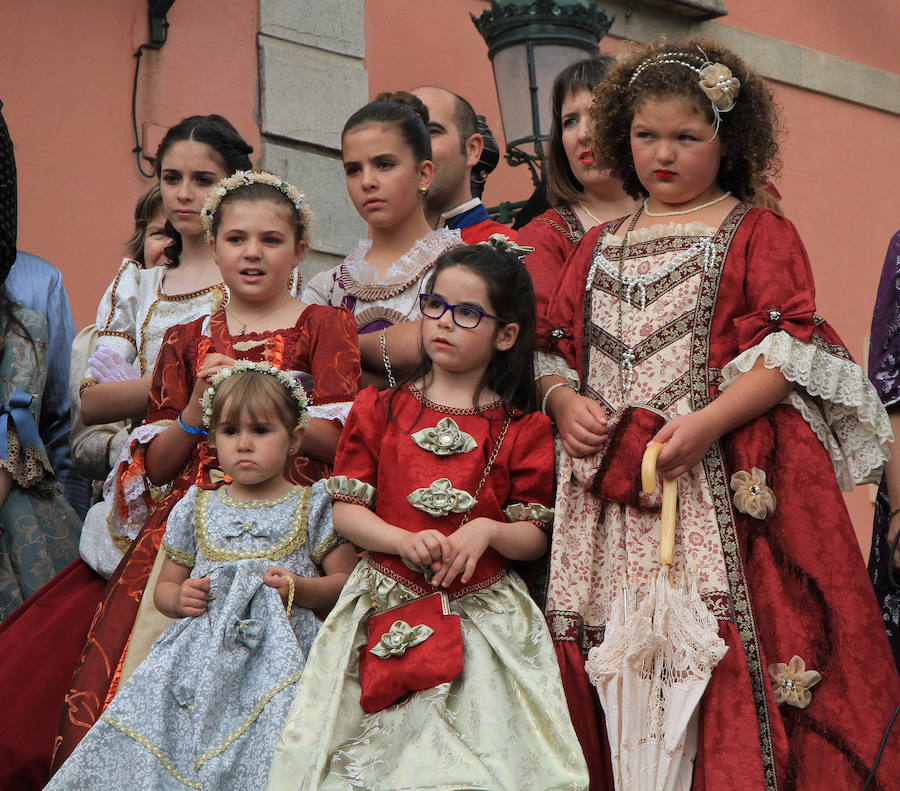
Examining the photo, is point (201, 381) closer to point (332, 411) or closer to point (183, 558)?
point (332, 411)

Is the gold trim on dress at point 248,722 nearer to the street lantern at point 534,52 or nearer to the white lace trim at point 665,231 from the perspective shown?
the white lace trim at point 665,231

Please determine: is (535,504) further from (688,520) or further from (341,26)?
(341,26)

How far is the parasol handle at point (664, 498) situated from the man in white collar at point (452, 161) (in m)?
1.65

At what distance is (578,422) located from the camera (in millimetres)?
3850

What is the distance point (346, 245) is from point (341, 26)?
3.62ft

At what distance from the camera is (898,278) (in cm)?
444

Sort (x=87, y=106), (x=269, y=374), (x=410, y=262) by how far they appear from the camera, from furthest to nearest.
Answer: (x=87, y=106), (x=410, y=262), (x=269, y=374)

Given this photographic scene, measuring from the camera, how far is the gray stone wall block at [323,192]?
7.22 meters

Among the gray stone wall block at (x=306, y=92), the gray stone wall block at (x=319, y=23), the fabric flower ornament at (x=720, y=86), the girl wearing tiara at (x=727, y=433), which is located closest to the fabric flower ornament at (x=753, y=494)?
the girl wearing tiara at (x=727, y=433)

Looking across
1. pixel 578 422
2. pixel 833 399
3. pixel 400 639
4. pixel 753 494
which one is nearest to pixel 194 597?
pixel 400 639

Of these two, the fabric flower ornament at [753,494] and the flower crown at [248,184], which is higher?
the flower crown at [248,184]

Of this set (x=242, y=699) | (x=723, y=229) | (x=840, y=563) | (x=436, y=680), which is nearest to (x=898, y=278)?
(x=723, y=229)

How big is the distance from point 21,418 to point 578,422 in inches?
72.5

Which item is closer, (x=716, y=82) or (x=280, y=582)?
(x=280, y=582)
